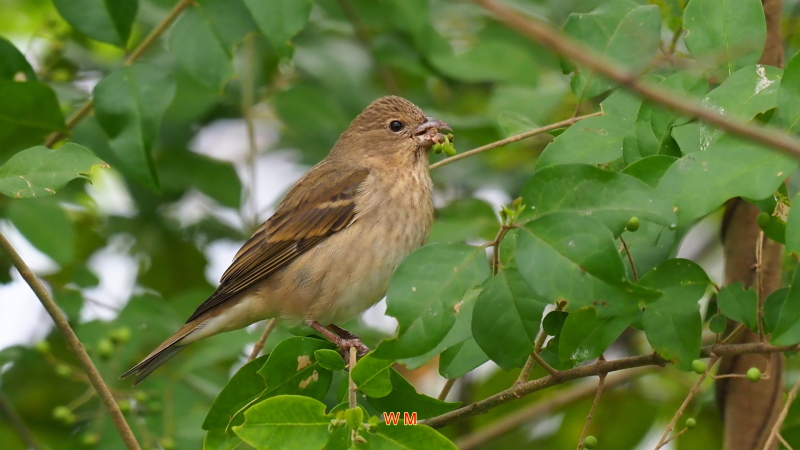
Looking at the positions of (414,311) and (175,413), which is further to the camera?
(175,413)

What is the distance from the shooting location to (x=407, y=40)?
5133 mm

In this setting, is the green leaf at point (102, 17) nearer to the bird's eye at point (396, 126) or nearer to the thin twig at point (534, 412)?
the bird's eye at point (396, 126)

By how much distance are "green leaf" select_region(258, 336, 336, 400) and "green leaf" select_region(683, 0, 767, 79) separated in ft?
4.91

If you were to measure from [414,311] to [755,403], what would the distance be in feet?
6.64

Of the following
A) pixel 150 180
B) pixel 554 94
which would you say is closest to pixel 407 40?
pixel 554 94

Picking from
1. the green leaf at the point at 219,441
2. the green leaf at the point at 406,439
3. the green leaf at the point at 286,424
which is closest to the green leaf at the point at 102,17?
the green leaf at the point at 219,441

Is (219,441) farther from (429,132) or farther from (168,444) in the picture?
(429,132)

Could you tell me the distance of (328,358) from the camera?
106 inches

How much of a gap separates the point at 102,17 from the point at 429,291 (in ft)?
7.35

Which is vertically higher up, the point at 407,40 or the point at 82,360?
the point at 407,40

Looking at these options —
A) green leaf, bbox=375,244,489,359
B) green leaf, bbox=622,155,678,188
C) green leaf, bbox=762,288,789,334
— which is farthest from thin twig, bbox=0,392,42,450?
green leaf, bbox=762,288,789,334

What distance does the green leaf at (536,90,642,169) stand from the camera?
2699 mm

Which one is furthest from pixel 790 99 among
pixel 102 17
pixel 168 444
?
pixel 168 444

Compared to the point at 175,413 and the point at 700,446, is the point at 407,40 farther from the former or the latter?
the point at 700,446
